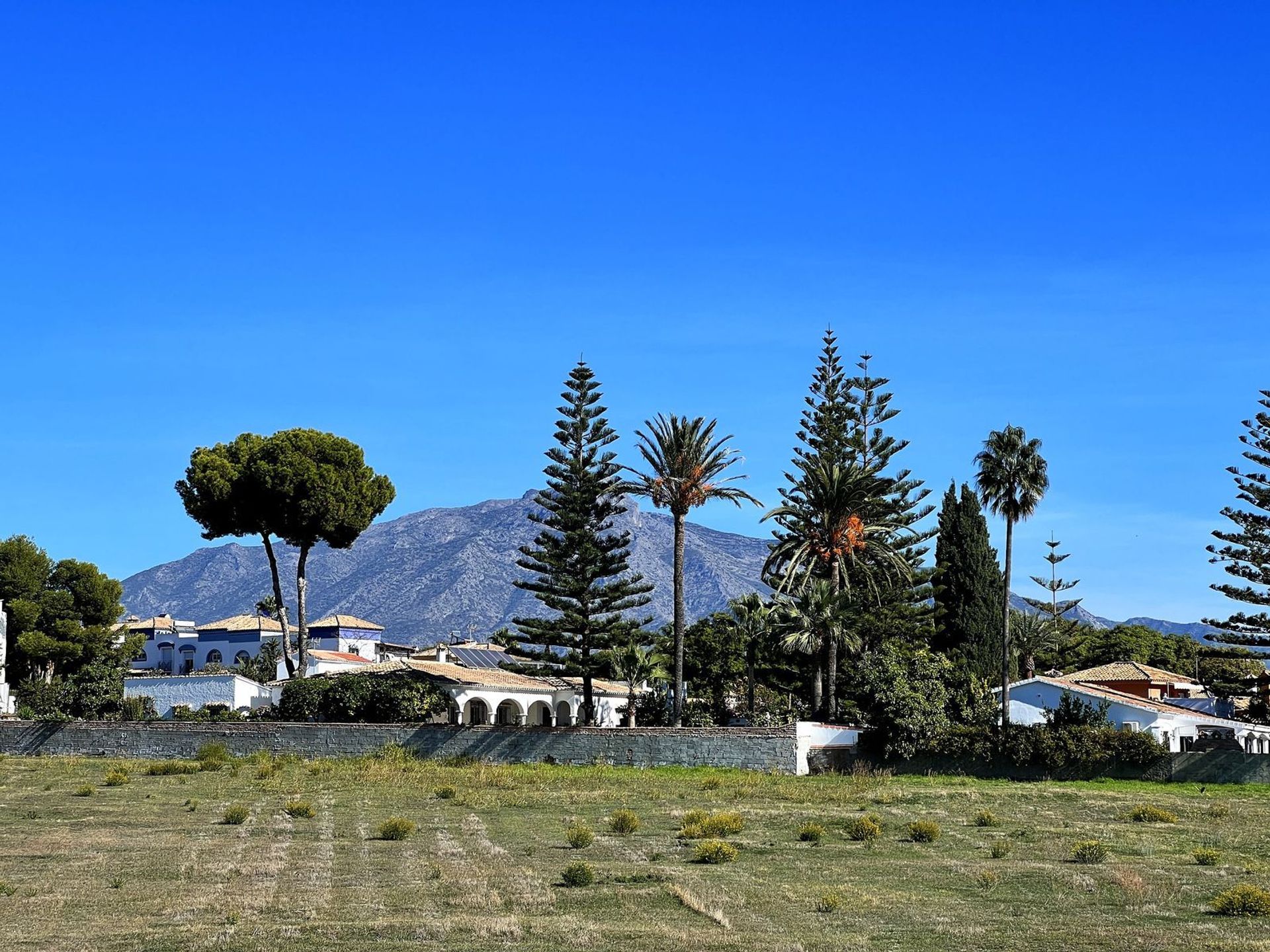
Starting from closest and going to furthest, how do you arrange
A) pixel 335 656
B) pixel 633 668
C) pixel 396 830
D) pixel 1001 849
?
1. pixel 1001 849
2. pixel 396 830
3. pixel 633 668
4. pixel 335 656

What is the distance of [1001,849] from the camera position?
968 inches

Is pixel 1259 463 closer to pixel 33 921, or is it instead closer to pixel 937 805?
pixel 937 805

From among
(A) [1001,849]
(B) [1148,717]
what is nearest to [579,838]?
(A) [1001,849]

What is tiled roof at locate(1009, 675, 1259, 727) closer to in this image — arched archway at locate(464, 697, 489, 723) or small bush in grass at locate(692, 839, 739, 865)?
arched archway at locate(464, 697, 489, 723)

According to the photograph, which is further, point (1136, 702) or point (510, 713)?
point (510, 713)

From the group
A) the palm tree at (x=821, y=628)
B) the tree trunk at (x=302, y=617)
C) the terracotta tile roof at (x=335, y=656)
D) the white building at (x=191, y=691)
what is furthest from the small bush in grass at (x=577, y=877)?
the terracotta tile roof at (x=335, y=656)

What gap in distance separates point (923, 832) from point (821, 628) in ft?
80.1

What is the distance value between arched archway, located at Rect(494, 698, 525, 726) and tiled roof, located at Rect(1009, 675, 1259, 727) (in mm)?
22995

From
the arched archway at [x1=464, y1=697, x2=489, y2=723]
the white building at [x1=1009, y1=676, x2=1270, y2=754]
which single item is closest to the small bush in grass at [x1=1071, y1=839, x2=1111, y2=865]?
the white building at [x1=1009, y1=676, x2=1270, y2=754]

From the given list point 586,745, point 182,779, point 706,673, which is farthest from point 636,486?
point 706,673

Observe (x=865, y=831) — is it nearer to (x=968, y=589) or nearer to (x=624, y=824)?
(x=624, y=824)

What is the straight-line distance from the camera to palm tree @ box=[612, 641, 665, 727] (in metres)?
51.7

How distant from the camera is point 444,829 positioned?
93.2 ft

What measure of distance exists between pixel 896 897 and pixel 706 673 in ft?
195
